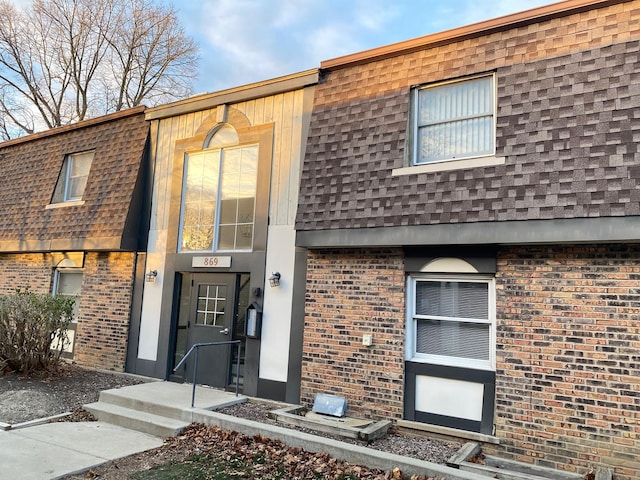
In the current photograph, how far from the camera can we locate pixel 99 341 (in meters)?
9.50

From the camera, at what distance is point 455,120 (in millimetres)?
6426

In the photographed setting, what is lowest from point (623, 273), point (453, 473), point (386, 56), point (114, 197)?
point (453, 473)

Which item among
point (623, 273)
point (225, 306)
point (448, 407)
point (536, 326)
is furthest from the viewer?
point (225, 306)

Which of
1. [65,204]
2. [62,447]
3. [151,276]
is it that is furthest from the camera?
[65,204]

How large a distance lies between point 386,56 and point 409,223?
273cm

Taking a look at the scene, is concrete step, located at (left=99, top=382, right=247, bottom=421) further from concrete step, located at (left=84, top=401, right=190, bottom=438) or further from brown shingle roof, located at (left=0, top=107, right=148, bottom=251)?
brown shingle roof, located at (left=0, top=107, right=148, bottom=251)

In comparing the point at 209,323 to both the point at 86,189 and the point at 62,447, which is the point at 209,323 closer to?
the point at 62,447

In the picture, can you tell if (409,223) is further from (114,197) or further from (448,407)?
(114,197)

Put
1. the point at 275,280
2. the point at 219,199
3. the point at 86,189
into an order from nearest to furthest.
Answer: the point at 275,280 → the point at 219,199 → the point at 86,189

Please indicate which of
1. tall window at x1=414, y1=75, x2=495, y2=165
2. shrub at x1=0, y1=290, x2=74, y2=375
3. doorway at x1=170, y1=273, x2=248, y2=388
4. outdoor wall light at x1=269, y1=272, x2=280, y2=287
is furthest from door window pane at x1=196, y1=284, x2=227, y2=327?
tall window at x1=414, y1=75, x2=495, y2=165

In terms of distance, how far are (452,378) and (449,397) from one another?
25cm

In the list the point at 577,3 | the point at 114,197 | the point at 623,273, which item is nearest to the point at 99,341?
the point at 114,197

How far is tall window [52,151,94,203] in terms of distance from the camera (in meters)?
10.7

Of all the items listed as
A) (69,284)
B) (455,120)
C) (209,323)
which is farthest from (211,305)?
(455,120)
